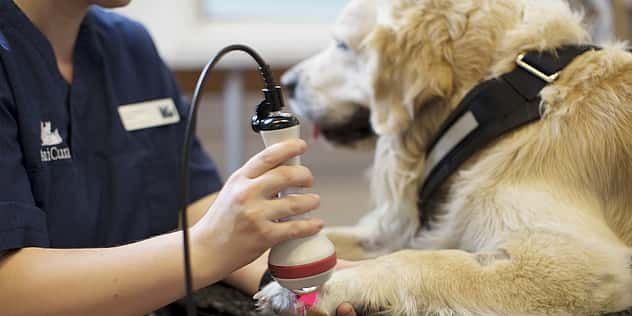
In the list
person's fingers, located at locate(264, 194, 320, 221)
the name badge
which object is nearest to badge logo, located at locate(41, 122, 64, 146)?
the name badge

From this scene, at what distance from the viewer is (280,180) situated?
0.60m

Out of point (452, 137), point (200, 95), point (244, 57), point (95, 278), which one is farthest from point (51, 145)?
point (244, 57)

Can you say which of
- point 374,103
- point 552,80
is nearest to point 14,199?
point 374,103

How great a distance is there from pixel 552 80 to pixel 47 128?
2.20 feet

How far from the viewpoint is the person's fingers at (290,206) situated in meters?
0.60

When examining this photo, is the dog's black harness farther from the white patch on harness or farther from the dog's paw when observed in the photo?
the dog's paw

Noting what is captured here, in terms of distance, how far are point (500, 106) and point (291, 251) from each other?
1.29 feet

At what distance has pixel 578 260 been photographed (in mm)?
757

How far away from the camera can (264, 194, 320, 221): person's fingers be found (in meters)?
0.60

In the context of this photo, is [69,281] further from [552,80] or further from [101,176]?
[552,80]

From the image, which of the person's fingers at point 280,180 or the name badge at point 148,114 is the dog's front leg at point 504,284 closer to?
the person's fingers at point 280,180

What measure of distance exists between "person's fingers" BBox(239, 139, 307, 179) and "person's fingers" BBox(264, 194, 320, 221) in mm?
33

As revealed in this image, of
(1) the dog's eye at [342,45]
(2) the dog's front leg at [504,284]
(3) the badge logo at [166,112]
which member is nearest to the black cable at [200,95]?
(2) the dog's front leg at [504,284]

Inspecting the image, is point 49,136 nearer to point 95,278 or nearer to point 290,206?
point 95,278
